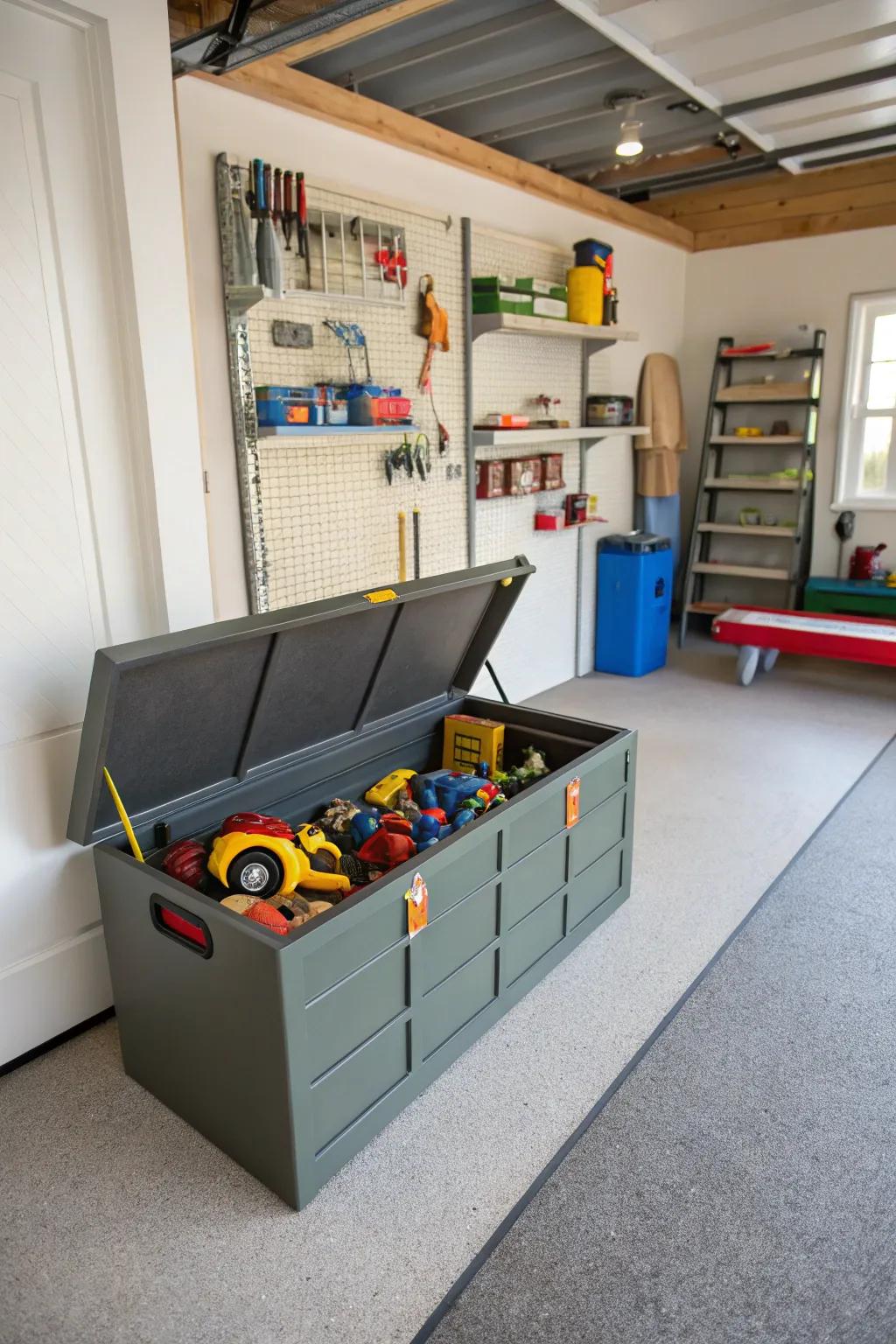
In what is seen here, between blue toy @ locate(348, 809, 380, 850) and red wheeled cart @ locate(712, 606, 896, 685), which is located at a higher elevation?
blue toy @ locate(348, 809, 380, 850)

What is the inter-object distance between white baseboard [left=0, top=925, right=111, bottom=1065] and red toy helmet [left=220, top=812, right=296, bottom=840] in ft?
1.78

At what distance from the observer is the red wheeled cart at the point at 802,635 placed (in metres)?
4.80

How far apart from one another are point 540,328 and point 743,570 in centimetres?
271

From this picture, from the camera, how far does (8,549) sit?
2.01 meters

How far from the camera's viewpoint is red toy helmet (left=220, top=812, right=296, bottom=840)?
2.11m

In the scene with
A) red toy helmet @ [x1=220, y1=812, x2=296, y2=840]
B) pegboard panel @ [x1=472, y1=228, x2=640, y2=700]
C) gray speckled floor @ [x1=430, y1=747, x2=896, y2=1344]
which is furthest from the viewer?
pegboard panel @ [x1=472, y1=228, x2=640, y2=700]

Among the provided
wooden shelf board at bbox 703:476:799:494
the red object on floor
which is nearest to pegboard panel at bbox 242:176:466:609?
the red object on floor

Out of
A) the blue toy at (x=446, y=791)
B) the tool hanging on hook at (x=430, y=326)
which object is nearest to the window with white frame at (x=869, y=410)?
the tool hanging on hook at (x=430, y=326)

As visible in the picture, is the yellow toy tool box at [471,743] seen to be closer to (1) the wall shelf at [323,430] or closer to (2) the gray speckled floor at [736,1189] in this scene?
(2) the gray speckled floor at [736,1189]

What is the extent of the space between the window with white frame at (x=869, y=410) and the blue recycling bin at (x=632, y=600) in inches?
62.3

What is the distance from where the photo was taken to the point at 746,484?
20.0ft

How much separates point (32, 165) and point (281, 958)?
1791 millimetres

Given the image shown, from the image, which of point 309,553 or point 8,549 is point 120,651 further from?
point 309,553

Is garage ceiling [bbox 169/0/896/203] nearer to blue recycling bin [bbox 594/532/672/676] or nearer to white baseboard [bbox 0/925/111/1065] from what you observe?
blue recycling bin [bbox 594/532/672/676]
